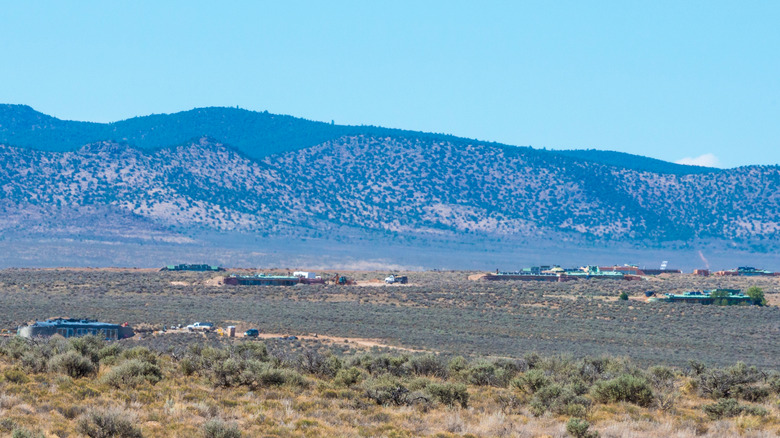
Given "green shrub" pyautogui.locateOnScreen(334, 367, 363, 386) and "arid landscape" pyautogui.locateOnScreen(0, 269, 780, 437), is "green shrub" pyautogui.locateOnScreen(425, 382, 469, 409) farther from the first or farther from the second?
"green shrub" pyautogui.locateOnScreen(334, 367, 363, 386)

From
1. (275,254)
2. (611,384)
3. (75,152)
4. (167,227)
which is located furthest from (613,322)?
(75,152)

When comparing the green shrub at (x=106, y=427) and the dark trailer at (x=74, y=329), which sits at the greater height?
the green shrub at (x=106, y=427)

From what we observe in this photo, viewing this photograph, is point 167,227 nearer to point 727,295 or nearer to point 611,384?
point 727,295

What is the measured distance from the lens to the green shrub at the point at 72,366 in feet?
72.7

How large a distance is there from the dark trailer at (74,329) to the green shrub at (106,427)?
2812cm

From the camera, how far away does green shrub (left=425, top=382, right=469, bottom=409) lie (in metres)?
21.2

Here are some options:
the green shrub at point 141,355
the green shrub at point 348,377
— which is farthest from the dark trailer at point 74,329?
the green shrub at point 348,377

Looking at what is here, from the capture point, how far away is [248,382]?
72.5 feet

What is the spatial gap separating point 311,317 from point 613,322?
64.0 ft

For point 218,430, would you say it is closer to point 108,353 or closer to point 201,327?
point 108,353

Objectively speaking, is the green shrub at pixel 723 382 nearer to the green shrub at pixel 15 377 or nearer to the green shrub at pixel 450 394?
the green shrub at pixel 450 394

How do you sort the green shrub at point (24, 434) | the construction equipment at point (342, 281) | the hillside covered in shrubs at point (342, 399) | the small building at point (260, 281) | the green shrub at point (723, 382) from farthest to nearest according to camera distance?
1. the construction equipment at point (342, 281)
2. the small building at point (260, 281)
3. the green shrub at point (723, 382)
4. the hillside covered in shrubs at point (342, 399)
5. the green shrub at point (24, 434)

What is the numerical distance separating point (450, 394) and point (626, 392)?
4.06 metres

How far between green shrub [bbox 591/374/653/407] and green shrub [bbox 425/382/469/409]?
3230mm
